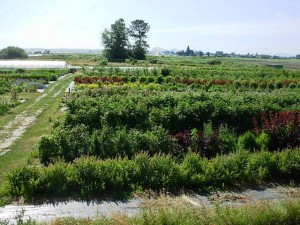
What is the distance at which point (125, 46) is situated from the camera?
271 ft

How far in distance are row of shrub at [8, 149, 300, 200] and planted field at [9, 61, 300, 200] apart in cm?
2

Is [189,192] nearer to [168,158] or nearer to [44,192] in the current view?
[168,158]

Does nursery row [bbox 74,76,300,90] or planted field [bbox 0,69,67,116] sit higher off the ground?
nursery row [bbox 74,76,300,90]

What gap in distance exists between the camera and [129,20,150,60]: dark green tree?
83.2 m

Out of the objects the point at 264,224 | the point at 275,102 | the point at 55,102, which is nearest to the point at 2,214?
the point at 264,224

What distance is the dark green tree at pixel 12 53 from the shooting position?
85.2 meters

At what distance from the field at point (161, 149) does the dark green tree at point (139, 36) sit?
7015 cm

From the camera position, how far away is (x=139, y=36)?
286 ft

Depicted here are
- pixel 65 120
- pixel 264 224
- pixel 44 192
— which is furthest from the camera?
pixel 65 120

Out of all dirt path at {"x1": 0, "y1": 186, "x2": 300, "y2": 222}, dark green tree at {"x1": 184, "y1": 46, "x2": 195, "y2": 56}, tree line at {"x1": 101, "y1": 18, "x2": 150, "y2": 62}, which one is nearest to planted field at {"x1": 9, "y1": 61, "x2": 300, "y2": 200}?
dirt path at {"x1": 0, "y1": 186, "x2": 300, "y2": 222}

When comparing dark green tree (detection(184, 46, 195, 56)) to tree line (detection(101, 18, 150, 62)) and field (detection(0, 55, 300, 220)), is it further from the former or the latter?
field (detection(0, 55, 300, 220))

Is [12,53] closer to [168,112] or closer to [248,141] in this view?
[168,112]

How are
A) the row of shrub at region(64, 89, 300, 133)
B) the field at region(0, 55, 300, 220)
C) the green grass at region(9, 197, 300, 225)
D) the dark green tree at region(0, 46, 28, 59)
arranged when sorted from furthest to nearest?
the dark green tree at region(0, 46, 28, 59), the row of shrub at region(64, 89, 300, 133), the field at region(0, 55, 300, 220), the green grass at region(9, 197, 300, 225)

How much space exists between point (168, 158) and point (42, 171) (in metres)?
2.91
